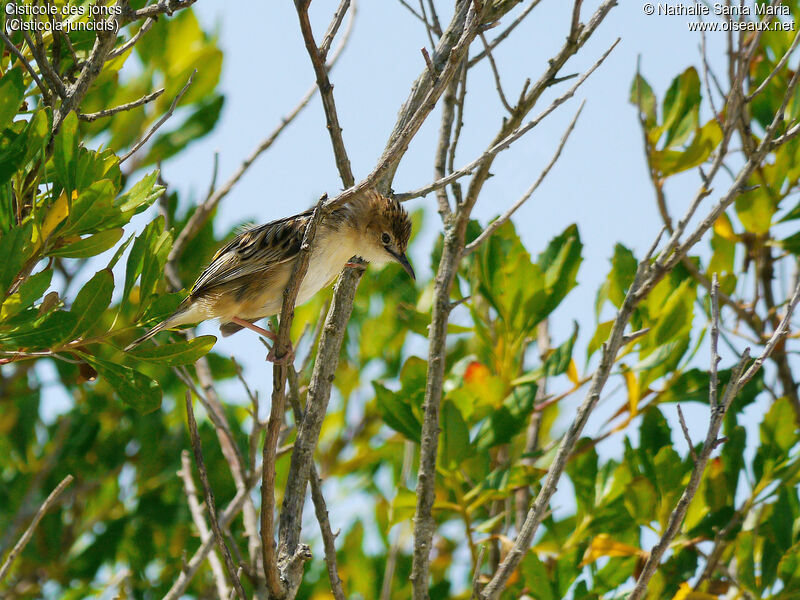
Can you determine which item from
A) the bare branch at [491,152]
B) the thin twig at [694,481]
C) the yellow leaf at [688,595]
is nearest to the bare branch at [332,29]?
the bare branch at [491,152]

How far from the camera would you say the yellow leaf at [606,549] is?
4102mm

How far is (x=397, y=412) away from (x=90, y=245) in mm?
1774

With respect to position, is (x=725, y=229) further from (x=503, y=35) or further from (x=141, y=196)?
(x=141, y=196)

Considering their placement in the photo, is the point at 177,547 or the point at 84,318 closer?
the point at 84,318

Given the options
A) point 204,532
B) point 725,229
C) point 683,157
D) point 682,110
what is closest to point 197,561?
point 204,532

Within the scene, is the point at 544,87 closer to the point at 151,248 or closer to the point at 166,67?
the point at 151,248

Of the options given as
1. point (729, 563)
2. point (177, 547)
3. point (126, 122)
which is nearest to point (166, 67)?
→ point (126, 122)

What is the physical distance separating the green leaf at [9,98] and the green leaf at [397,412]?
203 cm

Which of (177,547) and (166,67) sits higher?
(166,67)

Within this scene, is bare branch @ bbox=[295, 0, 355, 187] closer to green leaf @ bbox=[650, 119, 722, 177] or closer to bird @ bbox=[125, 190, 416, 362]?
bird @ bbox=[125, 190, 416, 362]

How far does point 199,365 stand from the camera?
4.73 metres

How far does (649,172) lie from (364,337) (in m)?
2.11

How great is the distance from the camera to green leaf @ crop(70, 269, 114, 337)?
2.87m

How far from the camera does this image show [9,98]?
9.43 ft
